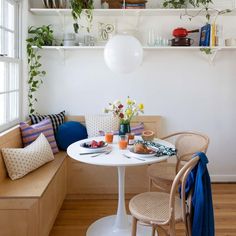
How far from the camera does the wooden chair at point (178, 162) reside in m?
2.45

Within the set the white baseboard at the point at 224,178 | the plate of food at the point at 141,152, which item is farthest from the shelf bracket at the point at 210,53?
the plate of food at the point at 141,152

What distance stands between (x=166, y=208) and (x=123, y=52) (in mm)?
1196

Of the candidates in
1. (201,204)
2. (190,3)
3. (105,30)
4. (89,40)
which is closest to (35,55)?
(89,40)

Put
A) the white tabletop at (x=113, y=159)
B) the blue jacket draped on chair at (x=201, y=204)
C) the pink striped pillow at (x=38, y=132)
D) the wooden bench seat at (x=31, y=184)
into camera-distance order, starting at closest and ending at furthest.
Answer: the blue jacket draped on chair at (x=201, y=204) → the white tabletop at (x=113, y=159) → the wooden bench seat at (x=31, y=184) → the pink striped pillow at (x=38, y=132)

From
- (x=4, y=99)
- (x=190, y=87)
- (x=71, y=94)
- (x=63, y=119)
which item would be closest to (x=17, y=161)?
(x=4, y=99)

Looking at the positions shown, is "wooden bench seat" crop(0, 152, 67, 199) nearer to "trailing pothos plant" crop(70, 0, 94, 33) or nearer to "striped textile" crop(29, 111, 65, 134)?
"striped textile" crop(29, 111, 65, 134)

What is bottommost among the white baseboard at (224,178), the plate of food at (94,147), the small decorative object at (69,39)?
the white baseboard at (224,178)

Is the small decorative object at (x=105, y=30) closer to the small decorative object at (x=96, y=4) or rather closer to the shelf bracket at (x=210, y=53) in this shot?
the small decorative object at (x=96, y=4)

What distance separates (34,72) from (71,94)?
517 mm

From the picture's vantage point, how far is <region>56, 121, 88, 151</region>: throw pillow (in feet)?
10.4

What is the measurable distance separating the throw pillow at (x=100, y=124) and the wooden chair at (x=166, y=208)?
4.26ft

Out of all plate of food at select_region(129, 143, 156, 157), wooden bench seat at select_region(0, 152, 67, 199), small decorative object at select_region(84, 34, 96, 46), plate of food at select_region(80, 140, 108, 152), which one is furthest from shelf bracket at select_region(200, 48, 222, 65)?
wooden bench seat at select_region(0, 152, 67, 199)

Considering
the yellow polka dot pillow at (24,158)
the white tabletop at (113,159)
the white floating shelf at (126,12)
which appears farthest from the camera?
the white floating shelf at (126,12)

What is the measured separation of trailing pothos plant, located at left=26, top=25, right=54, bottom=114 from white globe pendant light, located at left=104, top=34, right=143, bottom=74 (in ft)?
3.98
